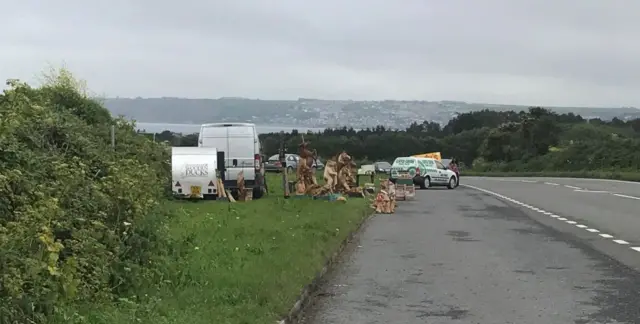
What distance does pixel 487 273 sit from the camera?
472 inches

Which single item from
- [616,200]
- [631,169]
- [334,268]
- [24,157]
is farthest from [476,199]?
[631,169]

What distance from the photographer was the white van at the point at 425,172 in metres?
44.0

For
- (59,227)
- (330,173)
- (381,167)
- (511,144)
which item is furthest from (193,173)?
(511,144)

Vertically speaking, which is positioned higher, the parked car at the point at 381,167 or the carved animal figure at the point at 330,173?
the carved animal figure at the point at 330,173

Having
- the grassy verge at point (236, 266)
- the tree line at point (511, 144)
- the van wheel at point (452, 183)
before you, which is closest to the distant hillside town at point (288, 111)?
the tree line at point (511, 144)

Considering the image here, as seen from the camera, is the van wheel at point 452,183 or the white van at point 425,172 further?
the van wheel at point 452,183

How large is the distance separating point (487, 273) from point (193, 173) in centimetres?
1432

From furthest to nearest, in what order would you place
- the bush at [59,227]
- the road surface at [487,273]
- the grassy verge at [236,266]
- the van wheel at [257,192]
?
the van wheel at [257,192]
the road surface at [487,273]
the grassy verge at [236,266]
the bush at [59,227]

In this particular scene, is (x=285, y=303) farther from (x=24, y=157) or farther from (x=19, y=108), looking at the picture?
(x=19, y=108)

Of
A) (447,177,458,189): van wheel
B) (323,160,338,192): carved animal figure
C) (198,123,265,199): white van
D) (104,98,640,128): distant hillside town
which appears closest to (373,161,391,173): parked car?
(104,98,640,128): distant hillside town

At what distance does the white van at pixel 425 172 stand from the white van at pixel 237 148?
1747 centimetres

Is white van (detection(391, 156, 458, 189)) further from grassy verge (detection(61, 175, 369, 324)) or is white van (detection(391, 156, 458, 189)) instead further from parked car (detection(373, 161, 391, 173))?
parked car (detection(373, 161, 391, 173))

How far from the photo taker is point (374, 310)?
366 inches

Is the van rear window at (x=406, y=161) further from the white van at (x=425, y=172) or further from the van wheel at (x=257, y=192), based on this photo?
the van wheel at (x=257, y=192)
